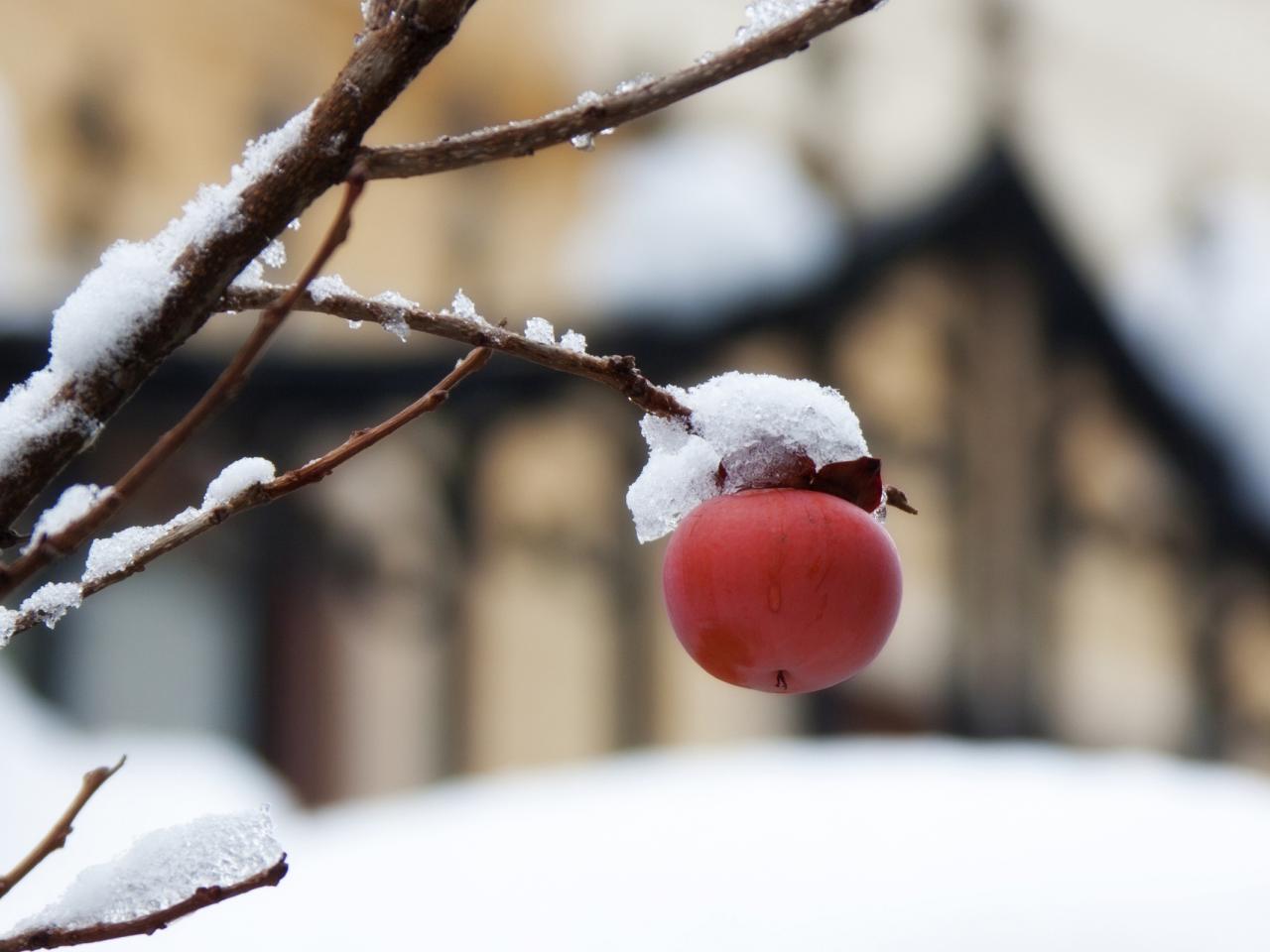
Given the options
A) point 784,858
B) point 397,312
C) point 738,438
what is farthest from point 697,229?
point 397,312

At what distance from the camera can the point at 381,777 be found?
13.0 ft

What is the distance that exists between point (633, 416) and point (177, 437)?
138 inches

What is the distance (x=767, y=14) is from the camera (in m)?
0.58

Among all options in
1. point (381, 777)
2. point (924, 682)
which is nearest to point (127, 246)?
point (381, 777)

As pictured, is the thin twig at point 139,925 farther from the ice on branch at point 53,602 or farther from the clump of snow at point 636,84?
the clump of snow at point 636,84

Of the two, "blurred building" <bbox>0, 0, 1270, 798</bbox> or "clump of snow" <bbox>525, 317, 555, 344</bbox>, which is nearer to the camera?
"clump of snow" <bbox>525, 317, 555, 344</bbox>

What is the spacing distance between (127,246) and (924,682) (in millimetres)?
3839

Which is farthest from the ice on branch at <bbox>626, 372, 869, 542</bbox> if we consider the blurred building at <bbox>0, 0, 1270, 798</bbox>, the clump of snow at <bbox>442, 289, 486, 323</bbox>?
the blurred building at <bbox>0, 0, 1270, 798</bbox>

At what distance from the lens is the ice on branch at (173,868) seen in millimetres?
597

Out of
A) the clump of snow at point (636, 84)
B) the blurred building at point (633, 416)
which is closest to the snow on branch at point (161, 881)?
the clump of snow at point (636, 84)

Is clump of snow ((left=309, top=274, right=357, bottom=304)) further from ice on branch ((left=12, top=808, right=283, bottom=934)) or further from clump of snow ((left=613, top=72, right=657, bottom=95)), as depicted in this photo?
ice on branch ((left=12, top=808, right=283, bottom=934))

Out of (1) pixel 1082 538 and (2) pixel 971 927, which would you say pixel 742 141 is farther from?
(2) pixel 971 927

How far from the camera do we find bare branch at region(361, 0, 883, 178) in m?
0.52

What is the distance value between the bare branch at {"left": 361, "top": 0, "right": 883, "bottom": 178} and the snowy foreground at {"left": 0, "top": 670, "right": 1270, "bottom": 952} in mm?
1365
